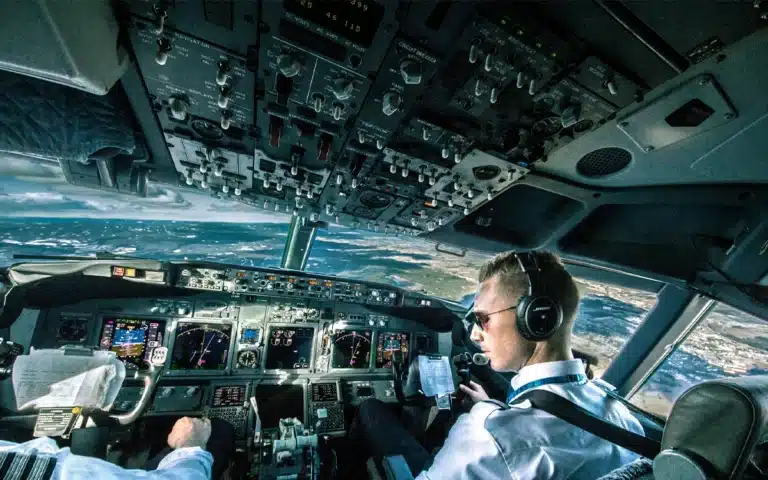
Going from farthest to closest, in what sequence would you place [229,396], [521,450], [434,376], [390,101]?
[434,376]
[229,396]
[390,101]
[521,450]

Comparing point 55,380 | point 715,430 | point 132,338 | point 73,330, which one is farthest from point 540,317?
point 73,330

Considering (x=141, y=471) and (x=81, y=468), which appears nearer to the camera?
(x=81, y=468)

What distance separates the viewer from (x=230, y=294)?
356cm

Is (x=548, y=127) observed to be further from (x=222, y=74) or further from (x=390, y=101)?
(x=222, y=74)

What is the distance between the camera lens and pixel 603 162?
6.84ft

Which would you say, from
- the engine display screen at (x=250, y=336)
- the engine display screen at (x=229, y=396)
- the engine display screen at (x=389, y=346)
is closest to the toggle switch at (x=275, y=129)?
the engine display screen at (x=250, y=336)

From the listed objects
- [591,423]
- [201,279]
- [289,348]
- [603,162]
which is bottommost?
[289,348]

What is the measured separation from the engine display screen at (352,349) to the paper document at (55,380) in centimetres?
231

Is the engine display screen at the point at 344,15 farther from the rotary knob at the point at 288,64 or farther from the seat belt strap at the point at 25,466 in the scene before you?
the seat belt strap at the point at 25,466

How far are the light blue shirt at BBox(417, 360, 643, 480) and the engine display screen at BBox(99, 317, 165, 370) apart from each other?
10.9ft

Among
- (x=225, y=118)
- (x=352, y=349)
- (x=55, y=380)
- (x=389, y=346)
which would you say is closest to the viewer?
(x=225, y=118)

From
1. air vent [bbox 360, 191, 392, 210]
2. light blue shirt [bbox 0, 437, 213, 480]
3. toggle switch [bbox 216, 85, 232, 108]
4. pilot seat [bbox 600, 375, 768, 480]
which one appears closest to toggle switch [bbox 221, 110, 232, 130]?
toggle switch [bbox 216, 85, 232, 108]

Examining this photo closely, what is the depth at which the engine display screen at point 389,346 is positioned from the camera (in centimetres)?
416

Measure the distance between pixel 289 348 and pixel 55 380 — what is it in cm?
210
